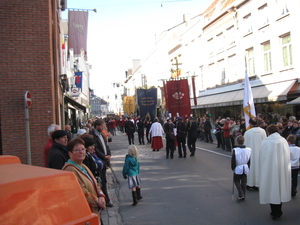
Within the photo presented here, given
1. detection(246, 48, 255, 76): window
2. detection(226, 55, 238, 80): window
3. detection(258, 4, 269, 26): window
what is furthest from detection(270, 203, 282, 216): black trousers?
detection(226, 55, 238, 80): window

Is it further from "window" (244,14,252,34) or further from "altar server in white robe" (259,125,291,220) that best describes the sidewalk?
"window" (244,14,252,34)

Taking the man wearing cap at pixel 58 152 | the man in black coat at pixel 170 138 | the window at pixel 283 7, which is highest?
the window at pixel 283 7

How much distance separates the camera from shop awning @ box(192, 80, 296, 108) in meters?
19.2

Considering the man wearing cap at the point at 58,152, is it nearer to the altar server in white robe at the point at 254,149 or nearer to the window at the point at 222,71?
the altar server in white robe at the point at 254,149

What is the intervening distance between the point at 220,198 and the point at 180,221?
1726 millimetres

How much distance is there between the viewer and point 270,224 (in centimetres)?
538

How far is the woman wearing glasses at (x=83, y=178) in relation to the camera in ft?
11.5

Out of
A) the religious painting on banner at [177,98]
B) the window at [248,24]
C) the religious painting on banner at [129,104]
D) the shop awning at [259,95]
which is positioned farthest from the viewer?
the religious painting on banner at [129,104]

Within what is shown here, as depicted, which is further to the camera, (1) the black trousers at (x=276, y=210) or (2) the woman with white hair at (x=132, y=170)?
(2) the woman with white hair at (x=132, y=170)

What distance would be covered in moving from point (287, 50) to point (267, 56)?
2.52 meters

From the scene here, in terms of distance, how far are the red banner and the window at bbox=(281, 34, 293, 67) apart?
40.3 feet

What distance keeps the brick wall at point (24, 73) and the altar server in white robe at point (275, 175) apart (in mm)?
6332

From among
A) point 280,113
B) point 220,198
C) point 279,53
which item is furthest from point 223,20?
point 220,198

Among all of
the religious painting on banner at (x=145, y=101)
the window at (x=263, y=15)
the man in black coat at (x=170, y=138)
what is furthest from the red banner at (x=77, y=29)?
the religious painting on banner at (x=145, y=101)
